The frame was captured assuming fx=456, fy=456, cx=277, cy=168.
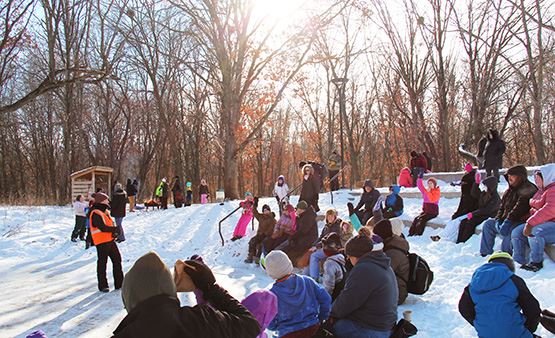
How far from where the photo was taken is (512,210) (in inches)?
285

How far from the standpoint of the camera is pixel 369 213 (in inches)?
468

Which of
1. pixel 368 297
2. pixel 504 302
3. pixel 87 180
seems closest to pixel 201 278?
pixel 368 297

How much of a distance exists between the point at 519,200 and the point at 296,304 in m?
4.68

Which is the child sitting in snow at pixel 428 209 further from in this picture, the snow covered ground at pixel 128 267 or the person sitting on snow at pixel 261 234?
the person sitting on snow at pixel 261 234

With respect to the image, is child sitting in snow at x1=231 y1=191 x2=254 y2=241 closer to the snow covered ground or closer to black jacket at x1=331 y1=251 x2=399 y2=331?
the snow covered ground

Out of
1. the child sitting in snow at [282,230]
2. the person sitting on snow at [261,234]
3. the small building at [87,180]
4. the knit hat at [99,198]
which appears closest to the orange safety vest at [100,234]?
the knit hat at [99,198]

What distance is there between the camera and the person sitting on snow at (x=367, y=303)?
4.18 metres

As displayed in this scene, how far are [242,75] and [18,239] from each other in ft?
46.1

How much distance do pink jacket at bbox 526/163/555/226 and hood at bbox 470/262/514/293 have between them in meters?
2.93

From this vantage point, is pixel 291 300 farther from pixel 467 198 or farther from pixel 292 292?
pixel 467 198

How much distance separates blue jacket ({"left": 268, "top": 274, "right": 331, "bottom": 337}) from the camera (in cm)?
431

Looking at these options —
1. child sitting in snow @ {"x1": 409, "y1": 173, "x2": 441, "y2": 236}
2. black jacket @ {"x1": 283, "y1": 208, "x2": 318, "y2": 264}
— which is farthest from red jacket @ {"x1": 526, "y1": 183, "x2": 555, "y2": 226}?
black jacket @ {"x1": 283, "y1": 208, "x2": 318, "y2": 264}

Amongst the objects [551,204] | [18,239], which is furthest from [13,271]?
[551,204]

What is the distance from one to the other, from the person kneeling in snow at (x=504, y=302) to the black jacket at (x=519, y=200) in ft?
11.4
